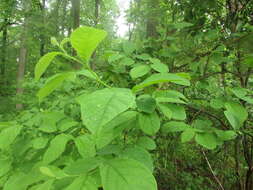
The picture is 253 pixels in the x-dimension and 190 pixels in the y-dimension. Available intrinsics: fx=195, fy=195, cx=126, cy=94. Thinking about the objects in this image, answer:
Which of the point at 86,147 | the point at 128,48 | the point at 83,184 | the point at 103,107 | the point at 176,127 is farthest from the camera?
the point at 128,48

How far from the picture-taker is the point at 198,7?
5.49 ft

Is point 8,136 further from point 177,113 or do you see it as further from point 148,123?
point 177,113

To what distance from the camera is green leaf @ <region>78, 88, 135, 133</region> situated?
342 mm

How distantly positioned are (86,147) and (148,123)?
24cm

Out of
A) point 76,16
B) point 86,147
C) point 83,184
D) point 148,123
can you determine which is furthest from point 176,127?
point 76,16

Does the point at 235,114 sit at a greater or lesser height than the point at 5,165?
greater

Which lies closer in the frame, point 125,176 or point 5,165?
point 125,176

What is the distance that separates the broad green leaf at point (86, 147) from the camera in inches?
26.2

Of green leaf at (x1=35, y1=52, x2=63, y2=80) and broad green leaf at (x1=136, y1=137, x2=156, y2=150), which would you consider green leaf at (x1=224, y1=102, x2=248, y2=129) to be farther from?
green leaf at (x1=35, y1=52, x2=63, y2=80)

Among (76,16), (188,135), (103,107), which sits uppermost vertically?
(76,16)

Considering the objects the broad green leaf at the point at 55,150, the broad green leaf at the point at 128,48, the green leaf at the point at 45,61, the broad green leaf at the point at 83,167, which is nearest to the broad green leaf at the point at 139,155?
the broad green leaf at the point at 83,167

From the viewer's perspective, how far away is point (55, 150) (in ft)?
2.37

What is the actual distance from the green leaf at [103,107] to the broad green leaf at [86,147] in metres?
0.32

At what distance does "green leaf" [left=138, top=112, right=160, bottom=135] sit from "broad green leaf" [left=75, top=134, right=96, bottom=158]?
0.19 meters
